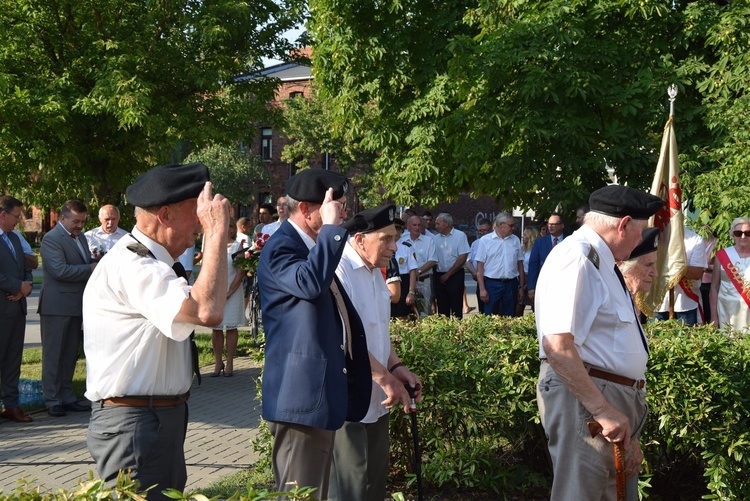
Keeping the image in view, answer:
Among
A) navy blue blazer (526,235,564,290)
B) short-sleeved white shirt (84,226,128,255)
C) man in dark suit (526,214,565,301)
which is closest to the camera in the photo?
short-sleeved white shirt (84,226,128,255)

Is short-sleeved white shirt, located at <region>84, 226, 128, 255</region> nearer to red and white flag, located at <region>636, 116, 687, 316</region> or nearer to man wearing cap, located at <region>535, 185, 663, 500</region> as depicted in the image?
red and white flag, located at <region>636, 116, 687, 316</region>

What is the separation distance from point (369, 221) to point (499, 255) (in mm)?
8859

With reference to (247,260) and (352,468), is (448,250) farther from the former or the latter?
(352,468)

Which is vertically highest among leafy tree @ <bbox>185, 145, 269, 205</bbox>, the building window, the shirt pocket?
the building window

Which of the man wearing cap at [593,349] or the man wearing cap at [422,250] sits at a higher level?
the man wearing cap at [422,250]

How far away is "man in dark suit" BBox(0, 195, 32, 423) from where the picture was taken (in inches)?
328

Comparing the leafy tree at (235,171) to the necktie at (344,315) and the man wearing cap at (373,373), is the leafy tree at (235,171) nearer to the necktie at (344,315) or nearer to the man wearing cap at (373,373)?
the man wearing cap at (373,373)

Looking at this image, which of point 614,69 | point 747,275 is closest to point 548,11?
point 614,69

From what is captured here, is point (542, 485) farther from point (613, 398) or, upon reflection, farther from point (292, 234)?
point (292, 234)

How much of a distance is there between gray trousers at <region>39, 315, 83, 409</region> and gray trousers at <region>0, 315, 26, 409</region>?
253mm

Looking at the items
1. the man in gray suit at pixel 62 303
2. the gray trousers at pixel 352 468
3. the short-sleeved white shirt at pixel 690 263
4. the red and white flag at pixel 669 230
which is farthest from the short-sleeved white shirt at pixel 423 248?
the gray trousers at pixel 352 468

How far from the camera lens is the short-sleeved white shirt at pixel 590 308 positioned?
361 centimetres

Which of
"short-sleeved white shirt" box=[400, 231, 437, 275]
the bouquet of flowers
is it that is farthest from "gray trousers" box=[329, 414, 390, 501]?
"short-sleeved white shirt" box=[400, 231, 437, 275]

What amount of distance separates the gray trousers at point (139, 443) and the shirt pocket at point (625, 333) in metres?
1.89
